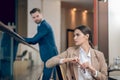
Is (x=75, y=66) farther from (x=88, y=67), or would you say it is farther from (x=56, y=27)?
(x=56, y=27)

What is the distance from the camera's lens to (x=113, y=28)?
575cm

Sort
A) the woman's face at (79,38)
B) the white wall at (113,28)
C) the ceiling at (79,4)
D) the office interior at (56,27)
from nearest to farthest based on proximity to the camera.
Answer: the woman's face at (79,38), the office interior at (56,27), the white wall at (113,28), the ceiling at (79,4)

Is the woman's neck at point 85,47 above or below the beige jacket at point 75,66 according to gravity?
above

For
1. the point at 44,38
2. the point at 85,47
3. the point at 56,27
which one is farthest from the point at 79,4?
the point at 85,47

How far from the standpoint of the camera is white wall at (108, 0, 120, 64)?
18.8 ft

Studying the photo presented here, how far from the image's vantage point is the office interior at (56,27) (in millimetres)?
2720

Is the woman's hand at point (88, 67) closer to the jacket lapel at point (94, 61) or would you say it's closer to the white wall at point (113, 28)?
the jacket lapel at point (94, 61)

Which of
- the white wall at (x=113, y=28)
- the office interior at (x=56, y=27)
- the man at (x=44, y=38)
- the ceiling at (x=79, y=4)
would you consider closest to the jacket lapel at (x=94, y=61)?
the office interior at (x=56, y=27)

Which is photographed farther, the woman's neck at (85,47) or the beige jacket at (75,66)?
the woman's neck at (85,47)

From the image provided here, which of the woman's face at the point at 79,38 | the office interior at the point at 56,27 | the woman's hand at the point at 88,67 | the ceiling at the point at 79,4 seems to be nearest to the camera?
the woman's hand at the point at 88,67

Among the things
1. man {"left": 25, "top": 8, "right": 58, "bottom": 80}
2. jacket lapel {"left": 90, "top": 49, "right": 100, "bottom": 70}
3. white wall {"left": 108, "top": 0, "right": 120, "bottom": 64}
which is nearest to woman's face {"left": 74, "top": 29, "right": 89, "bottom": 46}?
jacket lapel {"left": 90, "top": 49, "right": 100, "bottom": 70}

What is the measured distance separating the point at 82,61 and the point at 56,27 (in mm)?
7472

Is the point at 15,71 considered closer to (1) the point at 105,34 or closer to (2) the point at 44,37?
(2) the point at 44,37

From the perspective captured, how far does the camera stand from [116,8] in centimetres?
581
